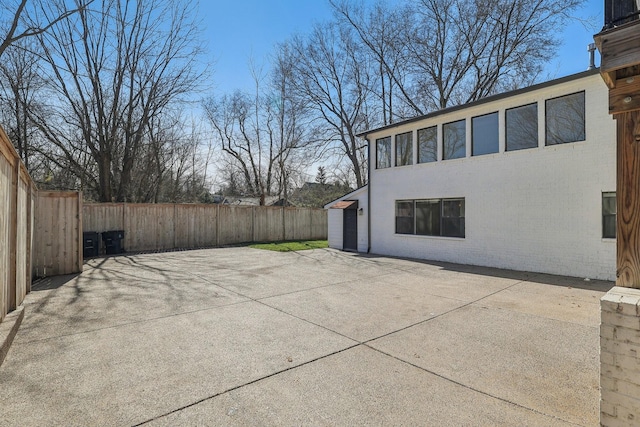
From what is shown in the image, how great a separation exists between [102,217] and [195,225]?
3.70m

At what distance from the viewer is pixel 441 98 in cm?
2066

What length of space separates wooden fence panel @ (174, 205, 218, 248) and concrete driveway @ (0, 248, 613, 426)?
7.92 meters

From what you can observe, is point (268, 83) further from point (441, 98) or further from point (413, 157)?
point (413, 157)

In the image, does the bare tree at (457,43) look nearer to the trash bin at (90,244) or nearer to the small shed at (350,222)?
the small shed at (350,222)

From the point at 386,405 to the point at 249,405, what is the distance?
1.08 meters

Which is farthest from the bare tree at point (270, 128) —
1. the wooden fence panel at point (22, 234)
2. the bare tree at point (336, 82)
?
the wooden fence panel at point (22, 234)

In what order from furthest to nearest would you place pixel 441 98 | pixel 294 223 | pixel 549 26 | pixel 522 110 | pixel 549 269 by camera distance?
1. pixel 441 98
2. pixel 294 223
3. pixel 549 26
4. pixel 522 110
5. pixel 549 269

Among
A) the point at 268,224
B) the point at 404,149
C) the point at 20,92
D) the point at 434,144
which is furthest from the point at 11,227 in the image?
the point at 20,92

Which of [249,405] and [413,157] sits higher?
[413,157]

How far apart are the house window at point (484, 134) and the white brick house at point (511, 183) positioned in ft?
0.10

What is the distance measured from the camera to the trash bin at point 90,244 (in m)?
11.4

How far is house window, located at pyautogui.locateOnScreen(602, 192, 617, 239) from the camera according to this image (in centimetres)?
719

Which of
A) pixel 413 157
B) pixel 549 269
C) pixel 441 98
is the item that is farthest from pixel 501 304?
pixel 441 98

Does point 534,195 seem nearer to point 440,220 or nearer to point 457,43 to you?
point 440,220
